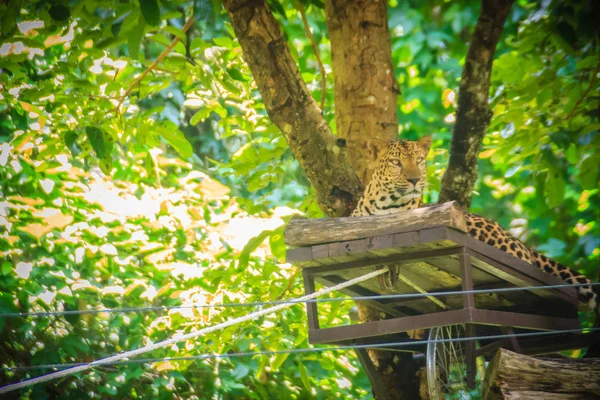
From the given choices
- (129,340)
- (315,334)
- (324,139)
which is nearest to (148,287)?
(129,340)

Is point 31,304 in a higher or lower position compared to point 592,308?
higher

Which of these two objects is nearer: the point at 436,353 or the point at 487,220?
the point at 436,353

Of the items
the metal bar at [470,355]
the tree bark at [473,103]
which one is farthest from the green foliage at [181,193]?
the metal bar at [470,355]

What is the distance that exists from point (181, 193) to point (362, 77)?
2338 millimetres

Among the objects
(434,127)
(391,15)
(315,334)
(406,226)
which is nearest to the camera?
(406,226)

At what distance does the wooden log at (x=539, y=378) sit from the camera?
142 inches

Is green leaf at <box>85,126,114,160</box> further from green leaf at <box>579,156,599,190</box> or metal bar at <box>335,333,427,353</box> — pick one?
green leaf at <box>579,156,599,190</box>

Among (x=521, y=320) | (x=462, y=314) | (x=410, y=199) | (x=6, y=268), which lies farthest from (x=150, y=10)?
(x=6, y=268)

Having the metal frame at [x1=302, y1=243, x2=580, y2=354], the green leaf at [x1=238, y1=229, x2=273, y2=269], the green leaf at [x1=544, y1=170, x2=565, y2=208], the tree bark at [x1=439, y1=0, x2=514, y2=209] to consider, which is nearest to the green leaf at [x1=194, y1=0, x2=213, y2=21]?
the metal frame at [x1=302, y1=243, x2=580, y2=354]

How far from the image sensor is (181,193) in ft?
22.9

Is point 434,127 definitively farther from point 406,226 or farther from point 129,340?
point 406,226

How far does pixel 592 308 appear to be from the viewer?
450 cm

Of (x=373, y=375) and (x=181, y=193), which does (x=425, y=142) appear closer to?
(x=373, y=375)

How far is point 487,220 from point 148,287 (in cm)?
298
